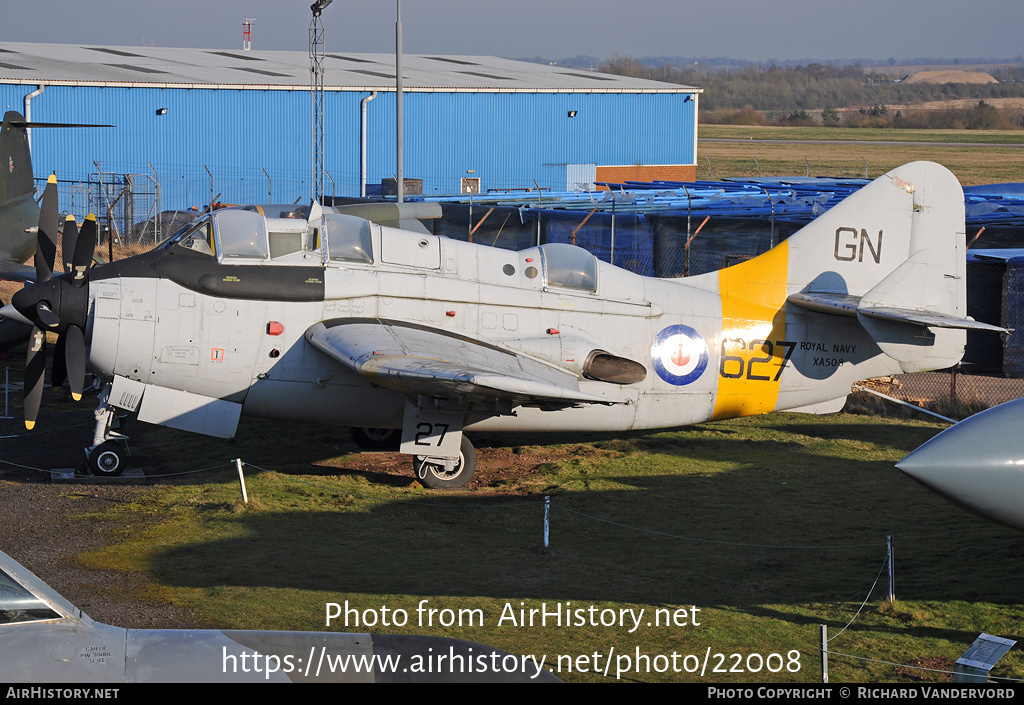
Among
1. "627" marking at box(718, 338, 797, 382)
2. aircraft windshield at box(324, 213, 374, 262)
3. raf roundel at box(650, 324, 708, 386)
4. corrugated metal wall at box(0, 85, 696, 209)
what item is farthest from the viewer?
corrugated metal wall at box(0, 85, 696, 209)

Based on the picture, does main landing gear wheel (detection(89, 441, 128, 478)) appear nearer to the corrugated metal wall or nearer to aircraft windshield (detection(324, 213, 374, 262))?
aircraft windshield (detection(324, 213, 374, 262))

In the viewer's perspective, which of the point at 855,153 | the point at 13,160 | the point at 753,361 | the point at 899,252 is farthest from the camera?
the point at 855,153

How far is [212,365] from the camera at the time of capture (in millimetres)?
13453

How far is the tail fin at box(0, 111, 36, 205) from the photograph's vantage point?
22.5 meters

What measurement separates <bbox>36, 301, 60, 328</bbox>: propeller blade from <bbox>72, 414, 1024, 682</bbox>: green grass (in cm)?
258

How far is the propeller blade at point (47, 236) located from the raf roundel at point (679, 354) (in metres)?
8.59

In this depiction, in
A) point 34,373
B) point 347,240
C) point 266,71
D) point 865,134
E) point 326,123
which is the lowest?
point 34,373

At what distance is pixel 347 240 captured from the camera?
1394 centimetres

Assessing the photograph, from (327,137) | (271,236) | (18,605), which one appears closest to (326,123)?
(327,137)

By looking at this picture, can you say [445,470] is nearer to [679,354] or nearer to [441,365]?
[441,365]

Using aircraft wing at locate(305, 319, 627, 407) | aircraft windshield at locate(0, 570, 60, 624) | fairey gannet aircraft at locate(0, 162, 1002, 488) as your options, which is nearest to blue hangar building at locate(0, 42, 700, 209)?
fairey gannet aircraft at locate(0, 162, 1002, 488)

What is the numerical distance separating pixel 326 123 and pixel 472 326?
3353 centimetres
